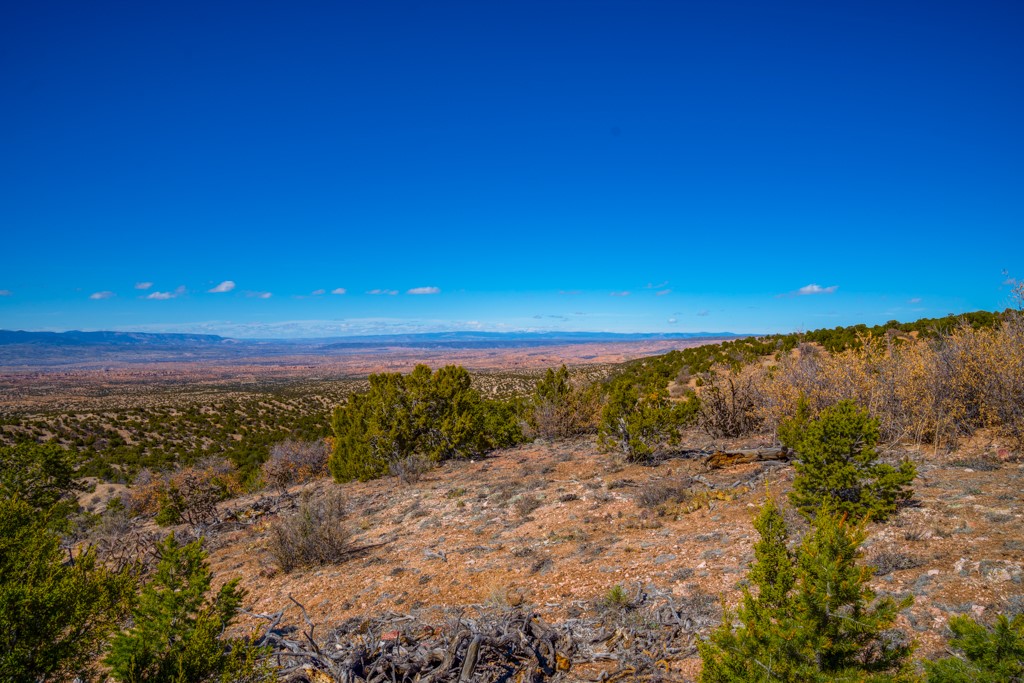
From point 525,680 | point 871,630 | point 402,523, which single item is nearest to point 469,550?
point 402,523

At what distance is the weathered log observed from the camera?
Result: 11281 mm

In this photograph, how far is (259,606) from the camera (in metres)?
8.09

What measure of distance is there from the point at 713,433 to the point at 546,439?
7.30 m

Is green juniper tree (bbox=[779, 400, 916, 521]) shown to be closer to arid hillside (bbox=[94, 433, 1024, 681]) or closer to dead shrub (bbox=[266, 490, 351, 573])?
arid hillside (bbox=[94, 433, 1024, 681])

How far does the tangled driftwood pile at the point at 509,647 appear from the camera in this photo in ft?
16.5

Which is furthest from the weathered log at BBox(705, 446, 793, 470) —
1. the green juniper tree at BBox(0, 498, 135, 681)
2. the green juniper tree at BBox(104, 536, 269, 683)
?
the green juniper tree at BBox(0, 498, 135, 681)

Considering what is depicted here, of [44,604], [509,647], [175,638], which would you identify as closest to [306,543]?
[175,638]

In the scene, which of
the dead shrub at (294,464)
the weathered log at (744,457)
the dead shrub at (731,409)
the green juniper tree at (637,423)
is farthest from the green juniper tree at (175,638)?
the dead shrub at (294,464)

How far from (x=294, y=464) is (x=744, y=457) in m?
21.2

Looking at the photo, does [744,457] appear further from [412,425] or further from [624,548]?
[412,425]

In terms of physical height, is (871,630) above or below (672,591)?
above

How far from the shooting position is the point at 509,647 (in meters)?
5.40

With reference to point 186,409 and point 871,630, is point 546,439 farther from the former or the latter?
point 186,409

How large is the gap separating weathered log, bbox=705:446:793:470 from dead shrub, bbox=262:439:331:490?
53.8 feet
